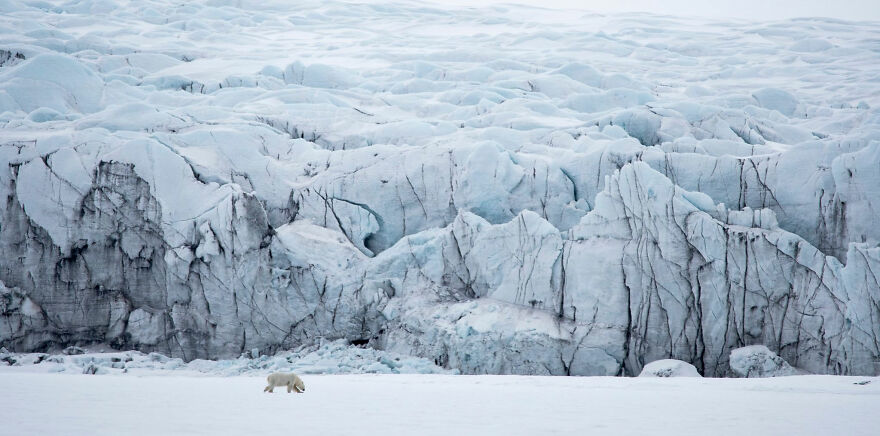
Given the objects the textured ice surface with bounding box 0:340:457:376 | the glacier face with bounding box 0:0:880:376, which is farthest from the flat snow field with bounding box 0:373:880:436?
the glacier face with bounding box 0:0:880:376

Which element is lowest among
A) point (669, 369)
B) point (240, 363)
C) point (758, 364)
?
point (240, 363)

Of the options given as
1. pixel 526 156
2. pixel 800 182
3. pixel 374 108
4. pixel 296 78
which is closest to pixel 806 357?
pixel 800 182

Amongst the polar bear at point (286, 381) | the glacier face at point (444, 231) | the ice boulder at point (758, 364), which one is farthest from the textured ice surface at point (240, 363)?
the ice boulder at point (758, 364)

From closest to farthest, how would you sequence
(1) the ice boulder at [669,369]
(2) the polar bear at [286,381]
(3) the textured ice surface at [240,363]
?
(2) the polar bear at [286,381], (1) the ice boulder at [669,369], (3) the textured ice surface at [240,363]

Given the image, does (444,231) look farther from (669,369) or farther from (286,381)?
(286,381)

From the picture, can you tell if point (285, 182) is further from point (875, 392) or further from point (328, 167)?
point (875, 392)

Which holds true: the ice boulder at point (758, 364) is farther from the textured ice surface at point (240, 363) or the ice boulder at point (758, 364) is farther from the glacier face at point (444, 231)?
the textured ice surface at point (240, 363)

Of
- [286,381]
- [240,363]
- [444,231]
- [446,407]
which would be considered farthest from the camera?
[444,231]

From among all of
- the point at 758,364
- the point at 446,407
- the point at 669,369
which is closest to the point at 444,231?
the point at 669,369
